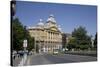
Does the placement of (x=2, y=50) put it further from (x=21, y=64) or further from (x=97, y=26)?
(x=97, y=26)

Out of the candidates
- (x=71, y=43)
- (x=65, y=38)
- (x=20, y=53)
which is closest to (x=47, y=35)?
(x=65, y=38)

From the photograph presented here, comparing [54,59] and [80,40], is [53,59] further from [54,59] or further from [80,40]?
[80,40]

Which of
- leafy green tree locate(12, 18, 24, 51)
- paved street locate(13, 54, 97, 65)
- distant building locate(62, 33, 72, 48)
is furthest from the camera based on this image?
distant building locate(62, 33, 72, 48)

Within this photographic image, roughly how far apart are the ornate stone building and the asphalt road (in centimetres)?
11

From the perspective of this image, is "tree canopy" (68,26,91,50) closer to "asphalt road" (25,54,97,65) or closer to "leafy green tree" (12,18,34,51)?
"asphalt road" (25,54,97,65)

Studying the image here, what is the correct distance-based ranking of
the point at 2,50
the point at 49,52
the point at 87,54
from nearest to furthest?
the point at 2,50
the point at 49,52
the point at 87,54

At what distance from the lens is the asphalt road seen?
3614 millimetres

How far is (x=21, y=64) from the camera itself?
3.52 meters

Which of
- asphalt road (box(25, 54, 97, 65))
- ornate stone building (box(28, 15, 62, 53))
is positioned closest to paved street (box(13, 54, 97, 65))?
asphalt road (box(25, 54, 97, 65))

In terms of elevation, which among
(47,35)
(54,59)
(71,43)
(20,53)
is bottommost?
(54,59)

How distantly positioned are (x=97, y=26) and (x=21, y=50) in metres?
1.44

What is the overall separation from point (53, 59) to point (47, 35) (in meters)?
0.41

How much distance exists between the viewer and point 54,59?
3770mm

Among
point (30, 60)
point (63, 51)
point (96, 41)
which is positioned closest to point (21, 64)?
point (30, 60)
